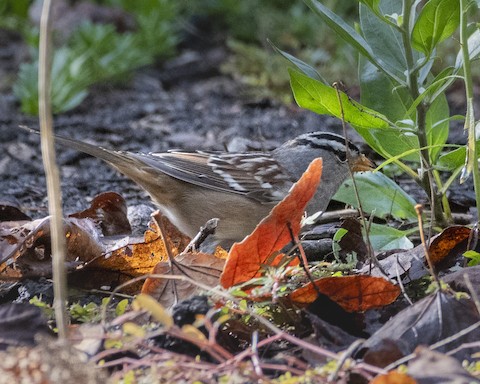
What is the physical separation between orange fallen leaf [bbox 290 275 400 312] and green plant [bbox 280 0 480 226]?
0.36 m

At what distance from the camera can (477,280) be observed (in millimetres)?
2066

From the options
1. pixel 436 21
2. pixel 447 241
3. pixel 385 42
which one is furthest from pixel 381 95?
pixel 447 241

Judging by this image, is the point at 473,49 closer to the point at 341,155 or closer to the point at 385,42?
the point at 385,42

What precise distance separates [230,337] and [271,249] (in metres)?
0.23

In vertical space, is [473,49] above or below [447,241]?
above

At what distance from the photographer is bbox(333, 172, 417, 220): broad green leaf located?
302cm

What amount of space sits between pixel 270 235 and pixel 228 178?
1.92 metres

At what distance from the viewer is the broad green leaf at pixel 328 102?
2.49 m

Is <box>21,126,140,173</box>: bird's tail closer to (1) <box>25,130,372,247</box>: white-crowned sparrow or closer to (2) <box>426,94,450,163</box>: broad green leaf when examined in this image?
(1) <box>25,130,372,247</box>: white-crowned sparrow

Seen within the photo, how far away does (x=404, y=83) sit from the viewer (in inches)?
106

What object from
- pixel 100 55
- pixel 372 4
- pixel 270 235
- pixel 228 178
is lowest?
pixel 228 178

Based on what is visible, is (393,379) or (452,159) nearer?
(393,379)

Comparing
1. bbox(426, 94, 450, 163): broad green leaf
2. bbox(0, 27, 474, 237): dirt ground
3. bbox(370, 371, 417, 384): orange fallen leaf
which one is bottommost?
bbox(0, 27, 474, 237): dirt ground

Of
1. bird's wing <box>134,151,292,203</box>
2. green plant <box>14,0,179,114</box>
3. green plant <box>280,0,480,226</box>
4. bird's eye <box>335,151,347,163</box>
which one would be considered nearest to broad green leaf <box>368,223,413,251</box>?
green plant <box>280,0,480,226</box>
